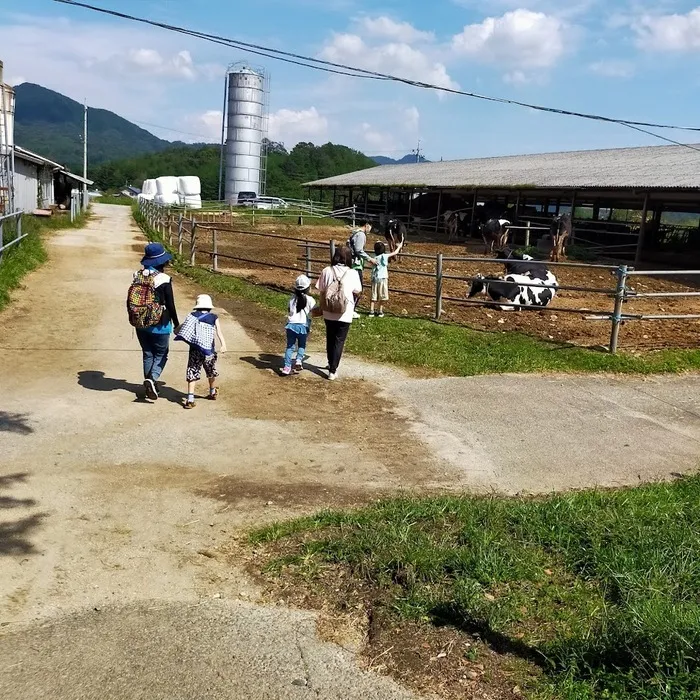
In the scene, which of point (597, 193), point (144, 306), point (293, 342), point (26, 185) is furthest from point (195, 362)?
point (26, 185)

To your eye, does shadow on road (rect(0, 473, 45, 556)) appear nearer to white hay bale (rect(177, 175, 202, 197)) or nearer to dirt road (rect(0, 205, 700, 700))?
dirt road (rect(0, 205, 700, 700))

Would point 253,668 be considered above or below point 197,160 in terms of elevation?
below

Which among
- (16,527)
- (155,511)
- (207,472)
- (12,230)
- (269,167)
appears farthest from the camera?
A: (269,167)

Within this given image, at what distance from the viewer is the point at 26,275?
14.0 meters

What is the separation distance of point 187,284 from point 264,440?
9.07 meters

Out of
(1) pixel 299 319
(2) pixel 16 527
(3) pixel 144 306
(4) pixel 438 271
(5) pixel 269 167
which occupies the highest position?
(5) pixel 269 167

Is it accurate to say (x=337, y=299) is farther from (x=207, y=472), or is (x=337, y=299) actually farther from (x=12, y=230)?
(x=12, y=230)

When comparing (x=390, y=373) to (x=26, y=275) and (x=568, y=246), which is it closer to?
(x=26, y=275)

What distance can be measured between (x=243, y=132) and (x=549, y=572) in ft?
220

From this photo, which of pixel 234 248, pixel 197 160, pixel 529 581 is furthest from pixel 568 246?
pixel 197 160

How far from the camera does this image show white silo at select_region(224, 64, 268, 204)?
66.4m

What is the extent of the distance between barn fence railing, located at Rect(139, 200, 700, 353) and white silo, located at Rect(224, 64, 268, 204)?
117 ft

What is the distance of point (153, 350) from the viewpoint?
6934 mm

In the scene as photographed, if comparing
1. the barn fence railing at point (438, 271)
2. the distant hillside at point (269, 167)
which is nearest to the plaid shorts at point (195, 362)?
the barn fence railing at point (438, 271)
